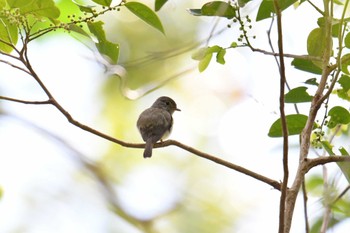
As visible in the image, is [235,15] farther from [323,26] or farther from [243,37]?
[323,26]

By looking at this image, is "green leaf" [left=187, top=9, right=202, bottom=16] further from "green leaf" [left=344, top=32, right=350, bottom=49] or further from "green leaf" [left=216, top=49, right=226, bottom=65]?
"green leaf" [left=344, top=32, right=350, bottom=49]

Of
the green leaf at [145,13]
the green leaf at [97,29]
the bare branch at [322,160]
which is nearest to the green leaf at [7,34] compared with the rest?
the green leaf at [97,29]

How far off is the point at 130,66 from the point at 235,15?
1.50 ft

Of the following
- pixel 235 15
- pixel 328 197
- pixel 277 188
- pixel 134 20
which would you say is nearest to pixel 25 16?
pixel 235 15

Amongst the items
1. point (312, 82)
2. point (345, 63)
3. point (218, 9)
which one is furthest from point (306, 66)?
point (218, 9)

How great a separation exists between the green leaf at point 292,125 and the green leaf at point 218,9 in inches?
17.5

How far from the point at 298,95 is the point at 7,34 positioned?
3.39 ft

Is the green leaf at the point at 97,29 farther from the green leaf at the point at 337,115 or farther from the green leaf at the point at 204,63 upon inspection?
the green leaf at the point at 337,115

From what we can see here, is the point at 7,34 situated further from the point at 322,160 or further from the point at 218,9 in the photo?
the point at 322,160

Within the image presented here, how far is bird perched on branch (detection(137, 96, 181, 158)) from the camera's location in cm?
410

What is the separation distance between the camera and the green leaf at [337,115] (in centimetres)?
212

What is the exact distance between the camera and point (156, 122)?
175 inches

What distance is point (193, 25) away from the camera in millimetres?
4395

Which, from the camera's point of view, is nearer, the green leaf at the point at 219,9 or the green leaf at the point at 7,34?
the green leaf at the point at 219,9
